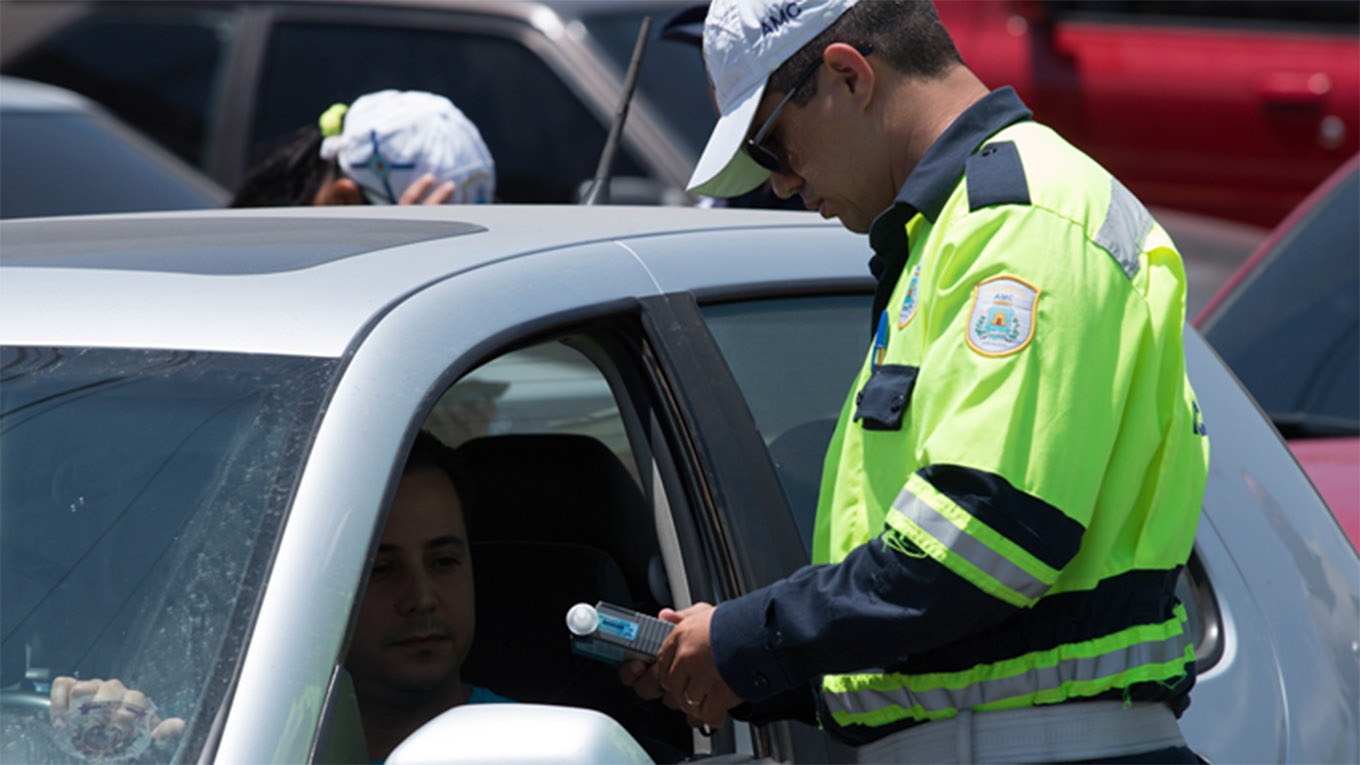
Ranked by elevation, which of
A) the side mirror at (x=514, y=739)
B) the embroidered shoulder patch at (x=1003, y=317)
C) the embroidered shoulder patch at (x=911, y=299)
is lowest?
the side mirror at (x=514, y=739)

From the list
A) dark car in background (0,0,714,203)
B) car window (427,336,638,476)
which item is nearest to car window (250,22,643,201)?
dark car in background (0,0,714,203)

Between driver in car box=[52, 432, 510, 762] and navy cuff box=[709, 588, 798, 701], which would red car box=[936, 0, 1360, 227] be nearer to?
driver in car box=[52, 432, 510, 762]

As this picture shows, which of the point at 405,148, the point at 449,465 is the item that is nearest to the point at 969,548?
the point at 449,465

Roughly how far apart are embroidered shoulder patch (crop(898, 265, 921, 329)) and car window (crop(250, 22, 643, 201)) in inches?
159

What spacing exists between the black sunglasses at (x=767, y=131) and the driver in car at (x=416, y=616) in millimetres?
623

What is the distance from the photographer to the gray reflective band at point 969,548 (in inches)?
64.5

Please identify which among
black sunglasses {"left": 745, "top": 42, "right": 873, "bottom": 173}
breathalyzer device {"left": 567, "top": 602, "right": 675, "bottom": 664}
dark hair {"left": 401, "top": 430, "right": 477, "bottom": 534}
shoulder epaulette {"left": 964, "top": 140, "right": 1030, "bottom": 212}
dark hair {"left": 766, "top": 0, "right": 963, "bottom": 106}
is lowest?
breathalyzer device {"left": 567, "top": 602, "right": 675, "bottom": 664}

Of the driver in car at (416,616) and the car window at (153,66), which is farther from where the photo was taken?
the car window at (153,66)

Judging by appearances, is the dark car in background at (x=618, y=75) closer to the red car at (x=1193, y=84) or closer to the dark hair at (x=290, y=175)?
the red car at (x=1193, y=84)

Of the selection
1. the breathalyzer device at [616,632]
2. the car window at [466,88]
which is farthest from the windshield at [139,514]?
the car window at [466,88]

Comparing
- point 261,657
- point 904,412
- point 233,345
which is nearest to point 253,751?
point 261,657

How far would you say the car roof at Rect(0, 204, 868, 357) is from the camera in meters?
1.73

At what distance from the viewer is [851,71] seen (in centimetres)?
185

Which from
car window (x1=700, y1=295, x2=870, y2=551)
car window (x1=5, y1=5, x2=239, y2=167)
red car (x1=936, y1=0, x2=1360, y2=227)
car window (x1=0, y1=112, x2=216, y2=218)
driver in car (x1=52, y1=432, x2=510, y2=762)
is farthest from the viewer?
red car (x1=936, y1=0, x2=1360, y2=227)
